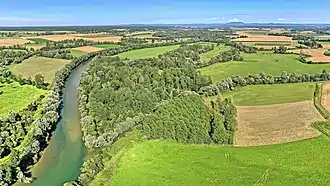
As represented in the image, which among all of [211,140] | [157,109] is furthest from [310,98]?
[157,109]

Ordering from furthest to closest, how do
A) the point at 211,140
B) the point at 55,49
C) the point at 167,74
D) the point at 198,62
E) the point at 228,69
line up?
the point at 55,49, the point at 198,62, the point at 228,69, the point at 167,74, the point at 211,140

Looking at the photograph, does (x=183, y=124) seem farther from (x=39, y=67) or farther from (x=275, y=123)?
(x=39, y=67)

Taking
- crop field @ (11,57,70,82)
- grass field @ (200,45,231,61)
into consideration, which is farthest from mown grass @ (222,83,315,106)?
crop field @ (11,57,70,82)

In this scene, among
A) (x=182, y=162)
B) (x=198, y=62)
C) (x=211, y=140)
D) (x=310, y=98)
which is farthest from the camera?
(x=198, y=62)

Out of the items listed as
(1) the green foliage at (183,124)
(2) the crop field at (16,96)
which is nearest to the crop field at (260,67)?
(1) the green foliage at (183,124)

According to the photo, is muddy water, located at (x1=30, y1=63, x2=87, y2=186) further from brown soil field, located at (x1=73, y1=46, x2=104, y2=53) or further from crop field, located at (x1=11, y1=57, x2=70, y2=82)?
brown soil field, located at (x1=73, y1=46, x2=104, y2=53)

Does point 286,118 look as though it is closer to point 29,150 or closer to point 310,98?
point 310,98

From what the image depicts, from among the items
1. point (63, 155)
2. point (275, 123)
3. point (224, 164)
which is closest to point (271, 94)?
point (275, 123)
